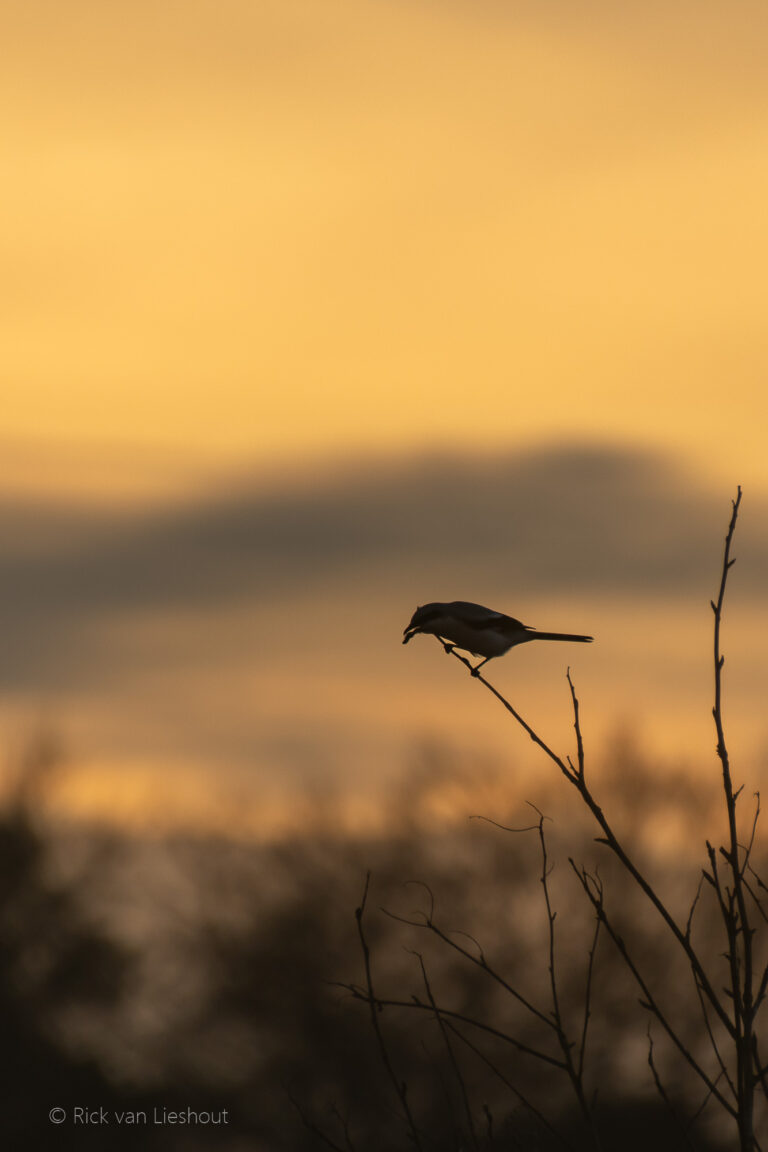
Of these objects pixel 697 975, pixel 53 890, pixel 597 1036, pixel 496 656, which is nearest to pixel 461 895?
pixel 597 1036

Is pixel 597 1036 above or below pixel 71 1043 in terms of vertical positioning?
above

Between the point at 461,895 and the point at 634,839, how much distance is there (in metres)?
6.50

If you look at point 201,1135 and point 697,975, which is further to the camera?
point 201,1135

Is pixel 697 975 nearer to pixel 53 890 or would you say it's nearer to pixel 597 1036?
pixel 597 1036

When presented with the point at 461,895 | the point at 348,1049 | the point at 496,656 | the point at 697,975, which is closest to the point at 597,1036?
the point at 461,895

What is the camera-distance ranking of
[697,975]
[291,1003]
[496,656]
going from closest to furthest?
[697,975], [496,656], [291,1003]

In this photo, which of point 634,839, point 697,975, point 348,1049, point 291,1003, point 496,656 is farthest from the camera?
point 291,1003

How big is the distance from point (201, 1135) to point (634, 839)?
2560cm

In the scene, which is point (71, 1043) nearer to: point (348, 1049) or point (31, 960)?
point (31, 960)

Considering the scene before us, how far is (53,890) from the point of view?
2459 inches

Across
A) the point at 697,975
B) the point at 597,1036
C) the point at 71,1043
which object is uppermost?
the point at 697,975

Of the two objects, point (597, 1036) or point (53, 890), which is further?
point (53, 890)

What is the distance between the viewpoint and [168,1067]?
65.5m

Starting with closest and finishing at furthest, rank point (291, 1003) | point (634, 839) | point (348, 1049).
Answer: point (634, 839) → point (348, 1049) → point (291, 1003)
